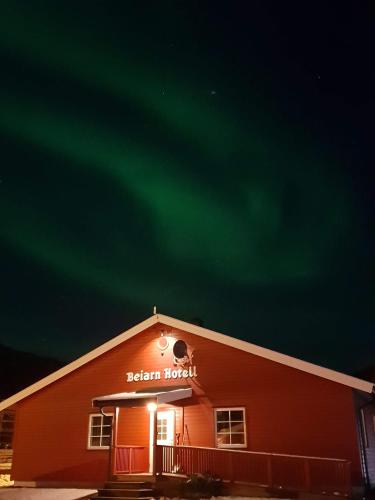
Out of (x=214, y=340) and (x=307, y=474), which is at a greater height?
(x=214, y=340)

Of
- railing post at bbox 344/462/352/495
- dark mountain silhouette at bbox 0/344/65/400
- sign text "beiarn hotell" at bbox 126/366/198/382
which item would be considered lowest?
railing post at bbox 344/462/352/495

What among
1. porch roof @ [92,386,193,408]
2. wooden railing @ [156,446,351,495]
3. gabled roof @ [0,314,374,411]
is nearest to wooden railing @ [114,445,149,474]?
porch roof @ [92,386,193,408]

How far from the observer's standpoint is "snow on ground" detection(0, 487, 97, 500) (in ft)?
51.3

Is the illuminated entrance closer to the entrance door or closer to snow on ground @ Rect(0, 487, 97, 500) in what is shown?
the entrance door

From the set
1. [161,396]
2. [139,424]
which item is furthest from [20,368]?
[161,396]

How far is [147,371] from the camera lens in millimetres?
19078

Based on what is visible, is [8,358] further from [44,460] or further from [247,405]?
[247,405]

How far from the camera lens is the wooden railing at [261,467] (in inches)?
564

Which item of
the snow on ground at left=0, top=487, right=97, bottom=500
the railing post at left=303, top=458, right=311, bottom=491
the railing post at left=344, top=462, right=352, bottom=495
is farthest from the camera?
the snow on ground at left=0, top=487, right=97, bottom=500

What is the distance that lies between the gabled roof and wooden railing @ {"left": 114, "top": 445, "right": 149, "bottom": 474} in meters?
3.91

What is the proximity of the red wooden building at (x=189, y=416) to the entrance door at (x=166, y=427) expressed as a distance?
0.03 meters

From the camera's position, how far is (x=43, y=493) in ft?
55.0

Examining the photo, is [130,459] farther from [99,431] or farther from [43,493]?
[43,493]

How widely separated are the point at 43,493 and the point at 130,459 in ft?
9.48
